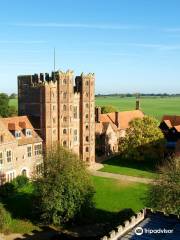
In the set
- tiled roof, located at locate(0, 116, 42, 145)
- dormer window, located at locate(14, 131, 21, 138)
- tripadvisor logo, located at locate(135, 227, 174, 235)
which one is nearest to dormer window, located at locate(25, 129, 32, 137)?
tiled roof, located at locate(0, 116, 42, 145)

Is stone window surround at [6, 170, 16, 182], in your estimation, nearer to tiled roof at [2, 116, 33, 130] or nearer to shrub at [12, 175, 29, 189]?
shrub at [12, 175, 29, 189]

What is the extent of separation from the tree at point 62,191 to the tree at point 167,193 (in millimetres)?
8399

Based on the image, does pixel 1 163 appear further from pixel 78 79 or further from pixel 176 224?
pixel 176 224

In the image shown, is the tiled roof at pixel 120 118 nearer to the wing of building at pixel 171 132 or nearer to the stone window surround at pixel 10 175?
the wing of building at pixel 171 132

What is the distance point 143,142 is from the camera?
246ft

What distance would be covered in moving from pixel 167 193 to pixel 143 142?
36827mm

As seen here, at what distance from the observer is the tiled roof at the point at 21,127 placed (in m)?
62.4

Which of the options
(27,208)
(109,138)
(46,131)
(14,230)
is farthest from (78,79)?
(14,230)

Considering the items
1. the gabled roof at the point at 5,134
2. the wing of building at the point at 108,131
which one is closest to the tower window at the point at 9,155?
the gabled roof at the point at 5,134

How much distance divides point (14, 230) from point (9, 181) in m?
17.8

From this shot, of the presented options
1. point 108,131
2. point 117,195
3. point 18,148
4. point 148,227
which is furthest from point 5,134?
point 148,227

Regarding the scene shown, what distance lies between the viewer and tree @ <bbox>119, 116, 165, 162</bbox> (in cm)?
7519

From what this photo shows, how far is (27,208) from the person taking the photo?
165 feet

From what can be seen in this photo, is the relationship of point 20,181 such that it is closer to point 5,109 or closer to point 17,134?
point 17,134
